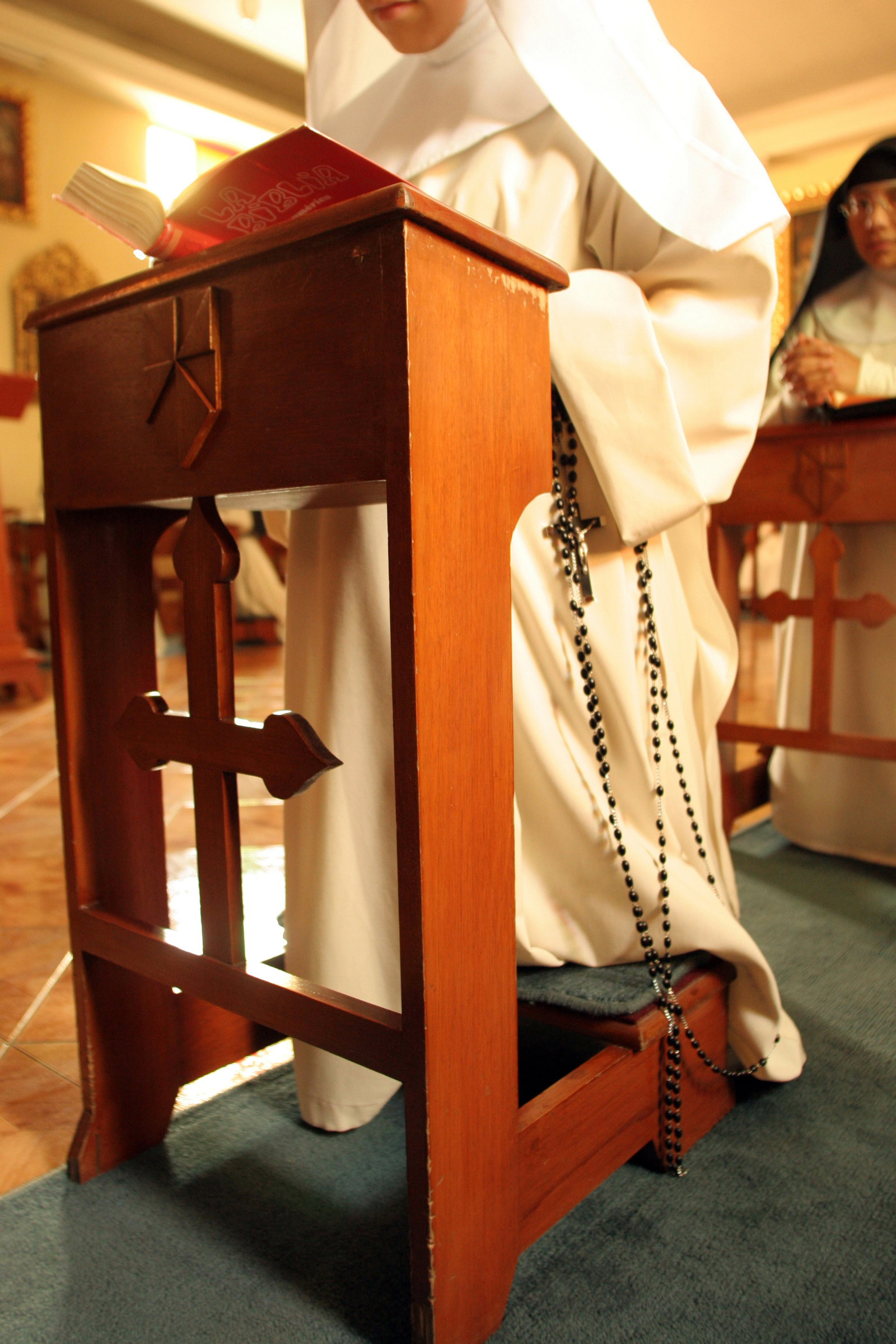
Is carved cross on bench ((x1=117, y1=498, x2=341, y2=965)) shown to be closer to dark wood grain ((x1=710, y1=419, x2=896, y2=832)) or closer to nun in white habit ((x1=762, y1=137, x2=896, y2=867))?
dark wood grain ((x1=710, y1=419, x2=896, y2=832))

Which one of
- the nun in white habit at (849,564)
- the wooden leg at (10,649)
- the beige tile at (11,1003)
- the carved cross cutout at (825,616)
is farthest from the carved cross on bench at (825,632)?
the wooden leg at (10,649)

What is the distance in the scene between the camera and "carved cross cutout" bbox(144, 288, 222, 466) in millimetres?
735

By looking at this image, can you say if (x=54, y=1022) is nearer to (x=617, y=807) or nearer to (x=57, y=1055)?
(x=57, y=1055)

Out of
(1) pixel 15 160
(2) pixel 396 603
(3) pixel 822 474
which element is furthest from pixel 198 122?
(2) pixel 396 603

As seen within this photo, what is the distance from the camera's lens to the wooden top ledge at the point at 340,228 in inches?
24.2

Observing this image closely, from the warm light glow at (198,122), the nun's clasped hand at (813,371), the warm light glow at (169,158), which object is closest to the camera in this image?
the nun's clasped hand at (813,371)

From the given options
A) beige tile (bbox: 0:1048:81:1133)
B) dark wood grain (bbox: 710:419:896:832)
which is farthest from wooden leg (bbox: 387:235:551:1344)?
dark wood grain (bbox: 710:419:896:832)

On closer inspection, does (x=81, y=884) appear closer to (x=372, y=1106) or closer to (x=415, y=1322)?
(x=372, y=1106)

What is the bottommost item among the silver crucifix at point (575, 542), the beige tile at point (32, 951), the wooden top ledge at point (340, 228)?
the beige tile at point (32, 951)

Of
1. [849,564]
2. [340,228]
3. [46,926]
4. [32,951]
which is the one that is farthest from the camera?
[849,564]

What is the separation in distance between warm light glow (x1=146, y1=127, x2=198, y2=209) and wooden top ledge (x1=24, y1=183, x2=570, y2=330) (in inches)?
280

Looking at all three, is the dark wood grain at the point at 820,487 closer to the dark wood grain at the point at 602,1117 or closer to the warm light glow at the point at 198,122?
the dark wood grain at the point at 602,1117

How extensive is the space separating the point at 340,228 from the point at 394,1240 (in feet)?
2.69

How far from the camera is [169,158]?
23.9 feet
